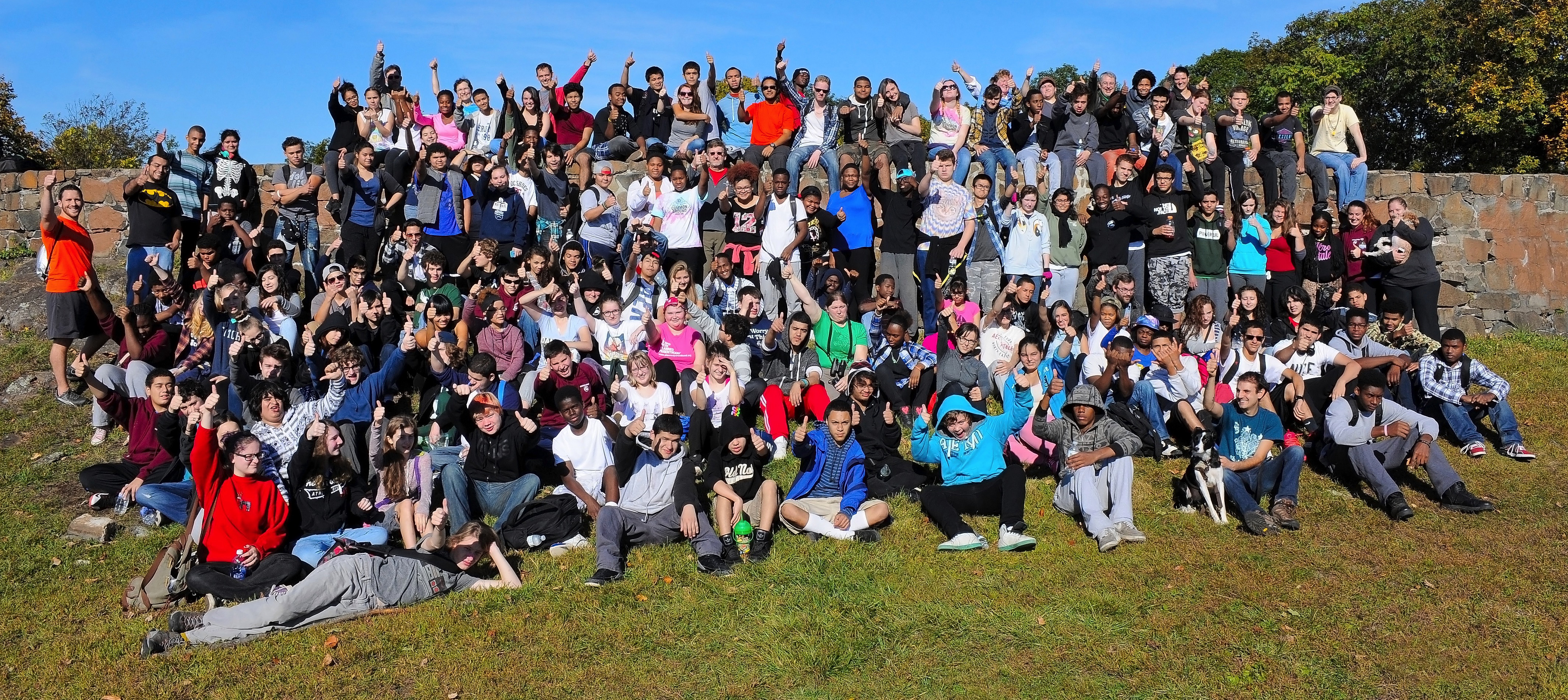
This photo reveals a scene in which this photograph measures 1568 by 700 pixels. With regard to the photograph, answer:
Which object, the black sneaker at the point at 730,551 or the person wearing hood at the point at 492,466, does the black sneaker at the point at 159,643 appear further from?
the black sneaker at the point at 730,551

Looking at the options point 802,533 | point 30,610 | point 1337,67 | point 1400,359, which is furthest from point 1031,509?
point 1337,67

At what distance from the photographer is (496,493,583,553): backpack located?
7660mm

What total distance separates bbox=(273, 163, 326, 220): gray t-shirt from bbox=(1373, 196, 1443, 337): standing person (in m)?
11.8

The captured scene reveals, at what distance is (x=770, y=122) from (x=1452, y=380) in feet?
25.0

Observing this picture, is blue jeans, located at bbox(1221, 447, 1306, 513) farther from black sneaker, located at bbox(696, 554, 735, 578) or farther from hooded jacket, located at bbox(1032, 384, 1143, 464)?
black sneaker, located at bbox(696, 554, 735, 578)

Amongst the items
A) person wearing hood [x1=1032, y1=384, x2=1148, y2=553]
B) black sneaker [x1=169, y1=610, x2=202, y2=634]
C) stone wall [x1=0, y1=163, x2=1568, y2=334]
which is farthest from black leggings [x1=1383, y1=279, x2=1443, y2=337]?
black sneaker [x1=169, y1=610, x2=202, y2=634]

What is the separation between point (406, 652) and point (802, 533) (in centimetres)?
285

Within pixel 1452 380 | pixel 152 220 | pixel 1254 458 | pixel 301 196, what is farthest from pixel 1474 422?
pixel 152 220

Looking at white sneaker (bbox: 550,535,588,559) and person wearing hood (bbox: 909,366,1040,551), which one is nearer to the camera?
white sneaker (bbox: 550,535,588,559)

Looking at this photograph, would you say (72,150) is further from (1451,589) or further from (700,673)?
(1451,589)

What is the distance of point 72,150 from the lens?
81.3 ft

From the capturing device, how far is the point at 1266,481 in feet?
27.2

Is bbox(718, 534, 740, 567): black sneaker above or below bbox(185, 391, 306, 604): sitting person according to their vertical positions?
below

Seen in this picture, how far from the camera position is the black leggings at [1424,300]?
11.3 meters
